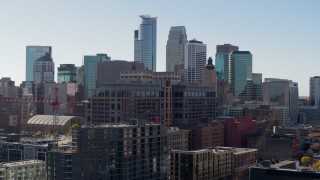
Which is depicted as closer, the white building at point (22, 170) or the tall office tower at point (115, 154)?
the tall office tower at point (115, 154)

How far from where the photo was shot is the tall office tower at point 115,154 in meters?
53.7

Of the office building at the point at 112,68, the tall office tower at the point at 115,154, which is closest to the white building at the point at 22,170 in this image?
the tall office tower at the point at 115,154

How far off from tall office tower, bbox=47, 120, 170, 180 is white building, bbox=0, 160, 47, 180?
1395cm

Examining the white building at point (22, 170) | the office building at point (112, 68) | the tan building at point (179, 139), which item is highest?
the office building at point (112, 68)

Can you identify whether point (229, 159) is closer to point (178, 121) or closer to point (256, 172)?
point (256, 172)

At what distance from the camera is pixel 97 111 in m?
105

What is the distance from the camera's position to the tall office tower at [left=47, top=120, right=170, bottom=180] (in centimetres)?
5369

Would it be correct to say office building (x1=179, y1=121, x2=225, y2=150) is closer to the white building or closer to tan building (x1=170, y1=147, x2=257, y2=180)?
tan building (x1=170, y1=147, x2=257, y2=180)

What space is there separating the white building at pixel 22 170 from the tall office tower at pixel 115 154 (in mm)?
13946

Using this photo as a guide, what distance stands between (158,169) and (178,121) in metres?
54.6

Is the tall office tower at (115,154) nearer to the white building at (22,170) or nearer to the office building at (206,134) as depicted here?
the white building at (22,170)

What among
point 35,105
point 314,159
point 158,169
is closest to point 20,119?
point 35,105

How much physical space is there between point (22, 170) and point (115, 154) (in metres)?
17.4

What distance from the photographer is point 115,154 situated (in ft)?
186
